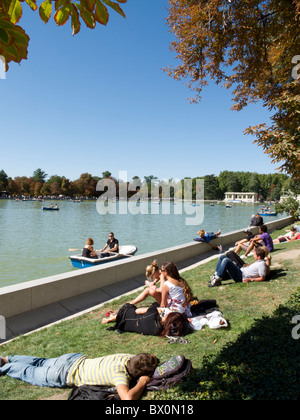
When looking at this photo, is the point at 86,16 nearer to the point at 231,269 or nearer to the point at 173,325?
the point at 173,325

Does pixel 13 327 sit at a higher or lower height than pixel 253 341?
lower

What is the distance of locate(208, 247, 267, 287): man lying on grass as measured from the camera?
6.96 metres

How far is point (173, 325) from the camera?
15.5ft

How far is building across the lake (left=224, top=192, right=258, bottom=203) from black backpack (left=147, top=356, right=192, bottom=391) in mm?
159778

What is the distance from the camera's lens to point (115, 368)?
135 inches

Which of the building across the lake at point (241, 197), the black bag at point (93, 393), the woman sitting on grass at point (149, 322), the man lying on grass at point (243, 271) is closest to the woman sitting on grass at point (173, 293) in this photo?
the woman sitting on grass at point (149, 322)

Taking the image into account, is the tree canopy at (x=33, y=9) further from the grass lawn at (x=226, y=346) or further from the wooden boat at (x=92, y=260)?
the wooden boat at (x=92, y=260)

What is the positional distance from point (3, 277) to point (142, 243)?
14.0m

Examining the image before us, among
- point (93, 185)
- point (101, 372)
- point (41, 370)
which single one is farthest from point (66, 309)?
point (93, 185)

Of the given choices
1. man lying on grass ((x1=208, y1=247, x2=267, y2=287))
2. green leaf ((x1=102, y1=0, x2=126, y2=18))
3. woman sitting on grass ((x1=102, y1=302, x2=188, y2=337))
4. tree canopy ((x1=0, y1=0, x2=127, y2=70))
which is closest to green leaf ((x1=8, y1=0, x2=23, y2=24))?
tree canopy ((x1=0, y1=0, x2=127, y2=70))

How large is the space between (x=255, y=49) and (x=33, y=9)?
6.74 meters
